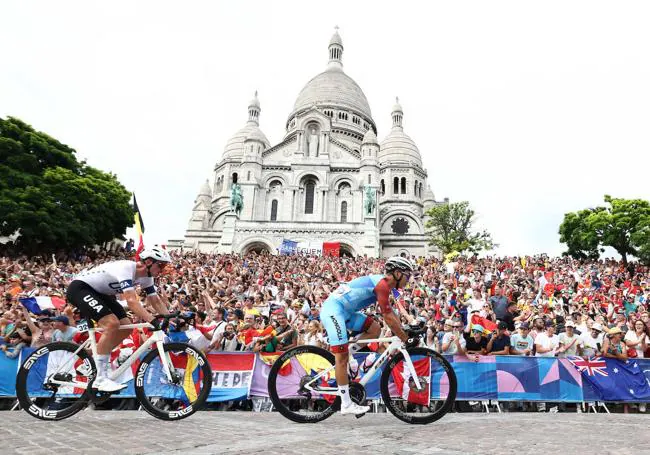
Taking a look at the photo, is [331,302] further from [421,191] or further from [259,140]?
[421,191]

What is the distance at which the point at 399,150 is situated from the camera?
232 ft

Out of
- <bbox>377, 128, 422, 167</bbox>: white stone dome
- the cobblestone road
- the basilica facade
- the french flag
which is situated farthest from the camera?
<bbox>377, 128, 422, 167</bbox>: white stone dome

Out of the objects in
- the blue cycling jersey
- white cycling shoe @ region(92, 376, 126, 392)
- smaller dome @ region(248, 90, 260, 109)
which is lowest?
white cycling shoe @ region(92, 376, 126, 392)

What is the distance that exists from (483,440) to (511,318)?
8365 millimetres

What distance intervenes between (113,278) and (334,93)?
75704mm

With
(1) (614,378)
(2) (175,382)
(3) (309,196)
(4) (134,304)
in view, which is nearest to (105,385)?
(2) (175,382)

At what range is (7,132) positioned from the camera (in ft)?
111

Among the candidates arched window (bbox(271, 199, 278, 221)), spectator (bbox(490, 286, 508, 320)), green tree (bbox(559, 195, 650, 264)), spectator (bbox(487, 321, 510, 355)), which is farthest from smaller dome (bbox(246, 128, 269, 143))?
spectator (bbox(487, 321, 510, 355))

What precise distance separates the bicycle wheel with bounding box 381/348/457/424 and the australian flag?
4.84 meters

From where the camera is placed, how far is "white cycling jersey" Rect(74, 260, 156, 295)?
17.0 feet

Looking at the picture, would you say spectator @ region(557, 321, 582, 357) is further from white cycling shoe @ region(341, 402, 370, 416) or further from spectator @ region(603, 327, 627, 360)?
white cycling shoe @ region(341, 402, 370, 416)

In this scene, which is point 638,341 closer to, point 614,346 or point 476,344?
point 614,346

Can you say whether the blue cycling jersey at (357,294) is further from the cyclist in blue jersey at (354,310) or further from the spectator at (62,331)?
the spectator at (62,331)

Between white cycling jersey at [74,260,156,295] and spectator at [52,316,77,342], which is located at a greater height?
white cycling jersey at [74,260,156,295]
